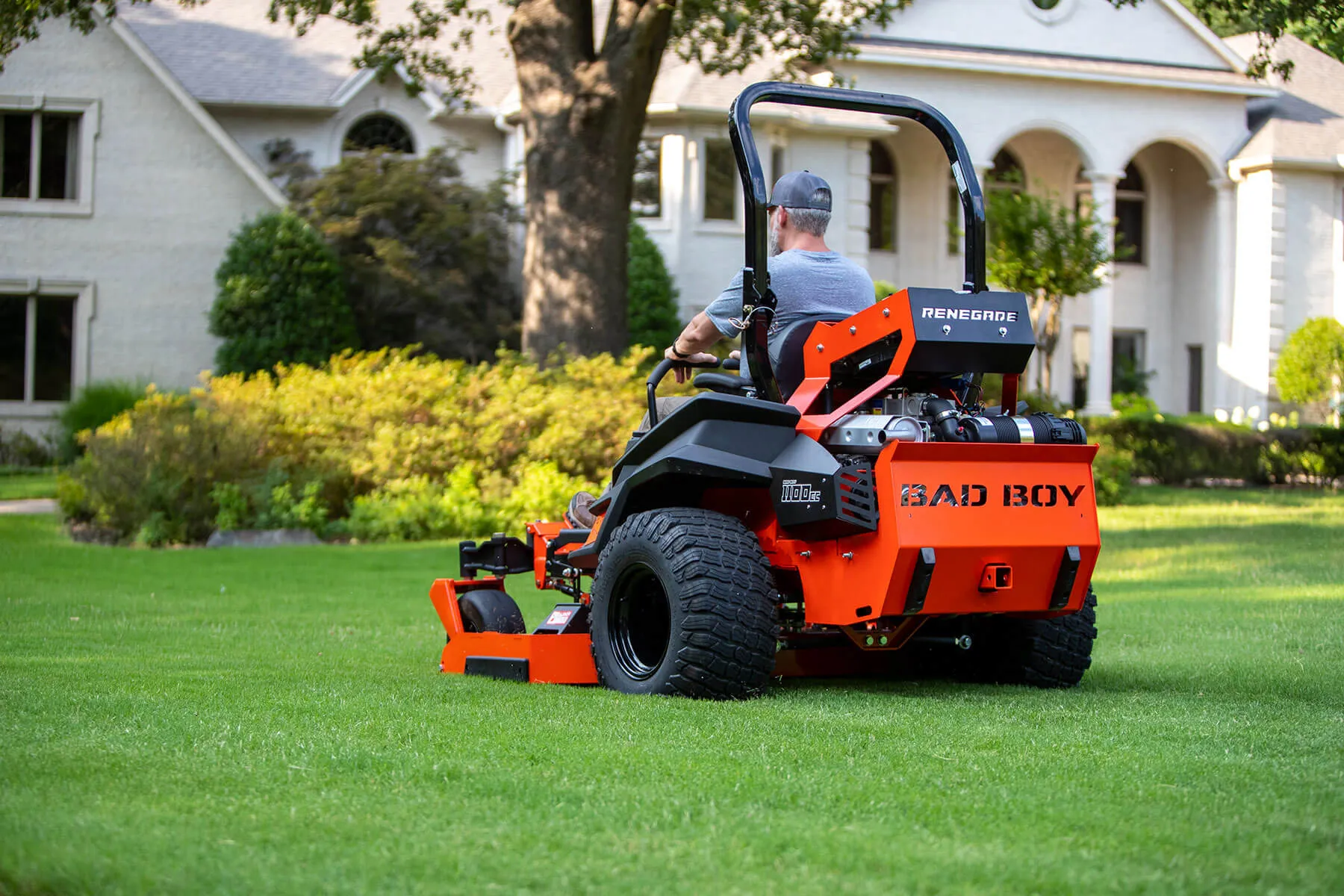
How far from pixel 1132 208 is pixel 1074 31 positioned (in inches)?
200

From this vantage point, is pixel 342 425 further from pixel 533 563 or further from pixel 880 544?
pixel 880 544

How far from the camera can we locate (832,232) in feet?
95.8

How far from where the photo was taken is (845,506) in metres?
5.84

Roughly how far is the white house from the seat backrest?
20522 mm

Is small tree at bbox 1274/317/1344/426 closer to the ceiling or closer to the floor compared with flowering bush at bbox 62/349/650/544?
closer to the ceiling

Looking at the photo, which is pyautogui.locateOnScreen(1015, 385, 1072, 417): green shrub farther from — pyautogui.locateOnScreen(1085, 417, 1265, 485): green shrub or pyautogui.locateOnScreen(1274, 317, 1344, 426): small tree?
pyautogui.locateOnScreen(1274, 317, 1344, 426): small tree

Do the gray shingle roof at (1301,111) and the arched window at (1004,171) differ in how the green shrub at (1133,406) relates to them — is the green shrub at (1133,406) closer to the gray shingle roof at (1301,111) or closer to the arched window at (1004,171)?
the arched window at (1004,171)

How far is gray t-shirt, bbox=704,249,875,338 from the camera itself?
6.59m

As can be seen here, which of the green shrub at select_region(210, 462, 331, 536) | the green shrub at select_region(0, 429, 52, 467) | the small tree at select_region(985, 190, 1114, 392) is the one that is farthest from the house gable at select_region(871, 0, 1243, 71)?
the green shrub at select_region(210, 462, 331, 536)

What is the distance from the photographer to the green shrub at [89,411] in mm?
23734

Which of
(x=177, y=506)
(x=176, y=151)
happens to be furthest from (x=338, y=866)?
(x=176, y=151)

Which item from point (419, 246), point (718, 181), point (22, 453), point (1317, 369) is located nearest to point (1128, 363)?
point (1317, 369)

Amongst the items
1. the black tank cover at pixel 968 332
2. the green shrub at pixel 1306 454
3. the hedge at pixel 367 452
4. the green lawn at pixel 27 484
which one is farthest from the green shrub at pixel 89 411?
the black tank cover at pixel 968 332

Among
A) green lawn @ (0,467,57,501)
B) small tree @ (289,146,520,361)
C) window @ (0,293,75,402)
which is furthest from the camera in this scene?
small tree @ (289,146,520,361)
